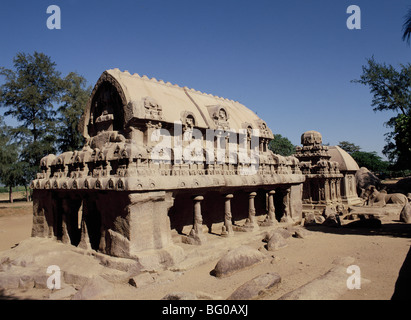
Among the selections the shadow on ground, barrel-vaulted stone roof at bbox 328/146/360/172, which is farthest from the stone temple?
barrel-vaulted stone roof at bbox 328/146/360/172

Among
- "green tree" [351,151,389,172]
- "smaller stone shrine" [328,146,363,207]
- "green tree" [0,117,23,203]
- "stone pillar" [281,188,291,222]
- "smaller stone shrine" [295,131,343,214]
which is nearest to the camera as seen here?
"stone pillar" [281,188,291,222]

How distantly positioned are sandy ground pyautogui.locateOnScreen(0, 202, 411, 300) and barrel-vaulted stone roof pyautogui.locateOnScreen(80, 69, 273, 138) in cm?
413

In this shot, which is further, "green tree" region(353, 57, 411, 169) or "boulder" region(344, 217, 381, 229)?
"green tree" region(353, 57, 411, 169)

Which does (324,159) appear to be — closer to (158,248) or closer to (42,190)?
(158,248)

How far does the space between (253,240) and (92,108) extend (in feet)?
24.6

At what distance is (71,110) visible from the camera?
2584 centimetres

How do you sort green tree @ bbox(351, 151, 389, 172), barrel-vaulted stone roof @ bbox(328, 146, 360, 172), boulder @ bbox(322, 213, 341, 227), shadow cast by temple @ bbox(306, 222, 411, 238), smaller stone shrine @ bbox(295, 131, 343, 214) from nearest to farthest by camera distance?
shadow cast by temple @ bbox(306, 222, 411, 238) < boulder @ bbox(322, 213, 341, 227) < smaller stone shrine @ bbox(295, 131, 343, 214) < barrel-vaulted stone roof @ bbox(328, 146, 360, 172) < green tree @ bbox(351, 151, 389, 172)

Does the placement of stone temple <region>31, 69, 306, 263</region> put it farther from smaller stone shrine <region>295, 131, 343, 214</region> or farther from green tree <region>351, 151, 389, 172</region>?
green tree <region>351, 151, 389, 172</region>

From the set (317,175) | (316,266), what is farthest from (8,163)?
(316,266)

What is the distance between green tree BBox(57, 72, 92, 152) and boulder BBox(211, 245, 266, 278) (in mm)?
22112

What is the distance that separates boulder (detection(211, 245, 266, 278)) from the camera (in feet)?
24.0

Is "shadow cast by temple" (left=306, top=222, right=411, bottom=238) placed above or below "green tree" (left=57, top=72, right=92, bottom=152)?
below

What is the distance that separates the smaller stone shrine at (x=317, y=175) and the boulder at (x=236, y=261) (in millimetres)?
10729

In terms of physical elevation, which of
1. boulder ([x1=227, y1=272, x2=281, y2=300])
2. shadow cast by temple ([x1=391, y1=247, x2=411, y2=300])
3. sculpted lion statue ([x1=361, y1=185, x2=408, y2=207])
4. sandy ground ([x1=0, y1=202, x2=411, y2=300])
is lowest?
sandy ground ([x1=0, y1=202, x2=411, y2=300])
